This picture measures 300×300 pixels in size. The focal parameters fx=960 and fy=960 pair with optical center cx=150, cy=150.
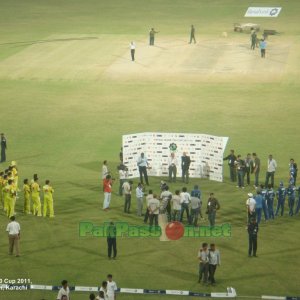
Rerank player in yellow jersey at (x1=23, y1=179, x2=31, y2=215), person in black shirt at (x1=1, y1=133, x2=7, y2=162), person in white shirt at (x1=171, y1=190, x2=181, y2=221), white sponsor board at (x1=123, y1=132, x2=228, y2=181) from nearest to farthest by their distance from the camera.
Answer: person in white shirt at (x1=171, y1=190, x2=181, y2=221) → player in yellow jersey at (x1=23, y1=179, x2=31, y2=215) → white sponsor board at (x1=123, y1=132, x2=228, y2=181) → person in black shirt at (x1=1, y1=133, x2=7, y2=162)

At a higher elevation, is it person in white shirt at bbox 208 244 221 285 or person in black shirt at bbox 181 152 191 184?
person in black shirt at bbox 181 152 191 184

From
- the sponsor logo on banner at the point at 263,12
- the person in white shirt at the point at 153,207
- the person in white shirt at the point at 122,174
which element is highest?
the sponsor logo on banner at the point at 263,12

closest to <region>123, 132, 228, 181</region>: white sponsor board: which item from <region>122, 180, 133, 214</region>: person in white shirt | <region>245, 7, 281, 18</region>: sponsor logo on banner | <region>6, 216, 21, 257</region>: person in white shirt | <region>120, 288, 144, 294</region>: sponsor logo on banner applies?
<region>122, 180, 133, 214</region>: person in white shirt

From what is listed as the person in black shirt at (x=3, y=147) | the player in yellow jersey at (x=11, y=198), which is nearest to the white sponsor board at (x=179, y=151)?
the person in black shirt at (x=3, y=147)

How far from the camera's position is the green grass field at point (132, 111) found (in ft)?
117

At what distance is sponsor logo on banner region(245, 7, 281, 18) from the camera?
103294 millimetres

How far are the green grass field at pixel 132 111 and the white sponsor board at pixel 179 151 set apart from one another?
0.80m

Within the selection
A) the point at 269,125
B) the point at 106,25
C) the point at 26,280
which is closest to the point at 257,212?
the point at 26,280

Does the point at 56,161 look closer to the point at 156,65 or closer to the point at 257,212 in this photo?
the point at 257,212

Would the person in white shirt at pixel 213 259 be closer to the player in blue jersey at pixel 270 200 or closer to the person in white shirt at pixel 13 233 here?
the person in white shirt at pixel 13 233

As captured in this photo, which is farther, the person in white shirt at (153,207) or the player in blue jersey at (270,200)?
the player in blue jersey at (270,200)

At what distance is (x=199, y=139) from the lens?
154ft

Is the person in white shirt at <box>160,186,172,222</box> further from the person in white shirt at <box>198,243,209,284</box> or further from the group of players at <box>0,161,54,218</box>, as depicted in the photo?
the person in white shirt at <box>198,243,209,284</box>

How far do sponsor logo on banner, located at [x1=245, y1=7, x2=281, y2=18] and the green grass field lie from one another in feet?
3.88
